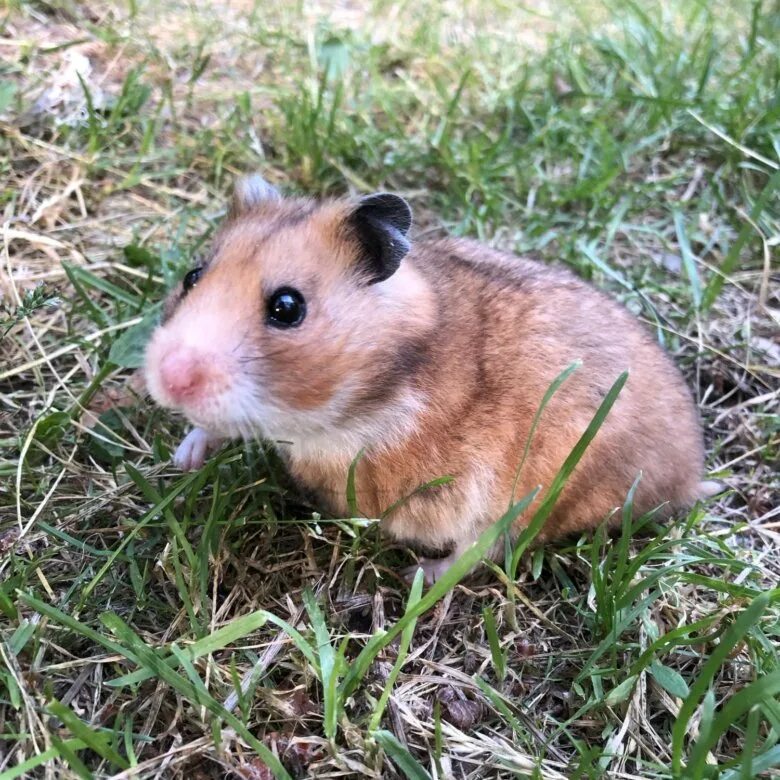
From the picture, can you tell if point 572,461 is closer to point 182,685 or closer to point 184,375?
point 184,375

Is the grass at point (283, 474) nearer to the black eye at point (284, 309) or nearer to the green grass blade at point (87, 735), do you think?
the green grass blade at point (87, 735)

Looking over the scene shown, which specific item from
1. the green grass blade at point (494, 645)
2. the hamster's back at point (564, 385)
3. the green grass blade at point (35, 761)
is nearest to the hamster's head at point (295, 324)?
the hamster's back at point (564, 385)

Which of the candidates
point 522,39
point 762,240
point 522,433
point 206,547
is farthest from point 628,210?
point 206,547

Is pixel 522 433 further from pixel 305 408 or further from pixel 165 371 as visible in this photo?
pixel 165 371

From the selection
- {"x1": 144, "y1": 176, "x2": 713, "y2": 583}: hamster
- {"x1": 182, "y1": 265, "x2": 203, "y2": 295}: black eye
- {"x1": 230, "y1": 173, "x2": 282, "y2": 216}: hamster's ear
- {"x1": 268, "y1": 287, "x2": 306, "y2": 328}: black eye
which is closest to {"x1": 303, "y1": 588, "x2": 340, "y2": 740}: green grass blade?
{"x1": 144, "y1": 176, "x2": 713, "y2": 583}: hamster

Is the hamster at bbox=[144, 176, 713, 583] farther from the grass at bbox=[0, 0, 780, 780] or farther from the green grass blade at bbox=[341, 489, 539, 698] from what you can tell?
the green grass blade at bbox=[341, 489, 539, 698]
